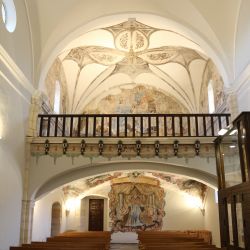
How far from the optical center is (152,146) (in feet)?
36.8

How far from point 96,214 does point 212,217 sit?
6.61 m

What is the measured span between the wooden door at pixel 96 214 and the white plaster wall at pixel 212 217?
5879 mm

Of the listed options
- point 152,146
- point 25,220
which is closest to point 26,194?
point 25,220

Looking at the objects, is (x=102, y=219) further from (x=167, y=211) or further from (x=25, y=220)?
(x=25, y=220)

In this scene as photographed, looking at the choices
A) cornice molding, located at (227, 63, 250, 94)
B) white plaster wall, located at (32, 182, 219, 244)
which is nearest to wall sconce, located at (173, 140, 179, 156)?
cornice molding, located at (227, 63, 250, 94)

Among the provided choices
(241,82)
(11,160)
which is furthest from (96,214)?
(241,82)

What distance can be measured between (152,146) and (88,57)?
22.6ft

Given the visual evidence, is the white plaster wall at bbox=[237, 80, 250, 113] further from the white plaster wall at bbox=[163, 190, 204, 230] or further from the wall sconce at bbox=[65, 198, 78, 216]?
the wall sconce at bbox=[65, 198, 78, 216]

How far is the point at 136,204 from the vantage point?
19000 mm

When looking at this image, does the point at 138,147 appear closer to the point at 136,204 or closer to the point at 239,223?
the point at 239,223

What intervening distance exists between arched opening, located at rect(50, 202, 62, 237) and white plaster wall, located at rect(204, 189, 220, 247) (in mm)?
7615

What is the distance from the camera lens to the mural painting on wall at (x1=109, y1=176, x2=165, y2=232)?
18.7 m

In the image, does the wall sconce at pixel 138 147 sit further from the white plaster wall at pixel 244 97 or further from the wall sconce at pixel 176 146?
the white plaster wall at pixel 244 97

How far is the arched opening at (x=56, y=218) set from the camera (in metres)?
16.9
